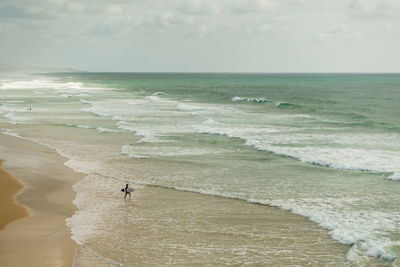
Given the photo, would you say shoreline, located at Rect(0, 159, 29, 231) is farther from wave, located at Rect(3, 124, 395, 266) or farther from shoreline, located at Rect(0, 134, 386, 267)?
wave, located at Rect(3, 124, 395, 266)

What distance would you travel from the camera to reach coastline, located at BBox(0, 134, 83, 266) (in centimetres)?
1180

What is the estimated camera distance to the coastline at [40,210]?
11.8 metres

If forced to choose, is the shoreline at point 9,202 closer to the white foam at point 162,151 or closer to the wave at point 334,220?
the wave at point 334,220

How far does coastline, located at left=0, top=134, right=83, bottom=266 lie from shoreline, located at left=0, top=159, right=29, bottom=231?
181mm

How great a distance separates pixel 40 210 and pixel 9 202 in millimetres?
1471

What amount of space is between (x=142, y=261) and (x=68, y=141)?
19.7 meters

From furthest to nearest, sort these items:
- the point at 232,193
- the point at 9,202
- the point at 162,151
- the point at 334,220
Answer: the point at 162,151 < the point at 232,193 < the point at 9,202 < the point at 334,220

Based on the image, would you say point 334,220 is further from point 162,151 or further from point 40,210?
point 162,151

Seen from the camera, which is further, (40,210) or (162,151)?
(162,151)

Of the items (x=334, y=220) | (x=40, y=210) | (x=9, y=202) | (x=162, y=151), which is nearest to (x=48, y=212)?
(x=40, y=210)

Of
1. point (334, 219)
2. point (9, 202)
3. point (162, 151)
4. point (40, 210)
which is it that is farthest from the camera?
point (162, 151)

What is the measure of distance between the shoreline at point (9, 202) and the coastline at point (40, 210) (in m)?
0.18

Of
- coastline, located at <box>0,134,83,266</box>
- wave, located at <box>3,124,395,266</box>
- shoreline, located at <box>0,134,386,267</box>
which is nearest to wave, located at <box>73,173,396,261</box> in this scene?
wave, located at <box>3,124,395,266</box>

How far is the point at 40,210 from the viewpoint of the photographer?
15.7 metres
